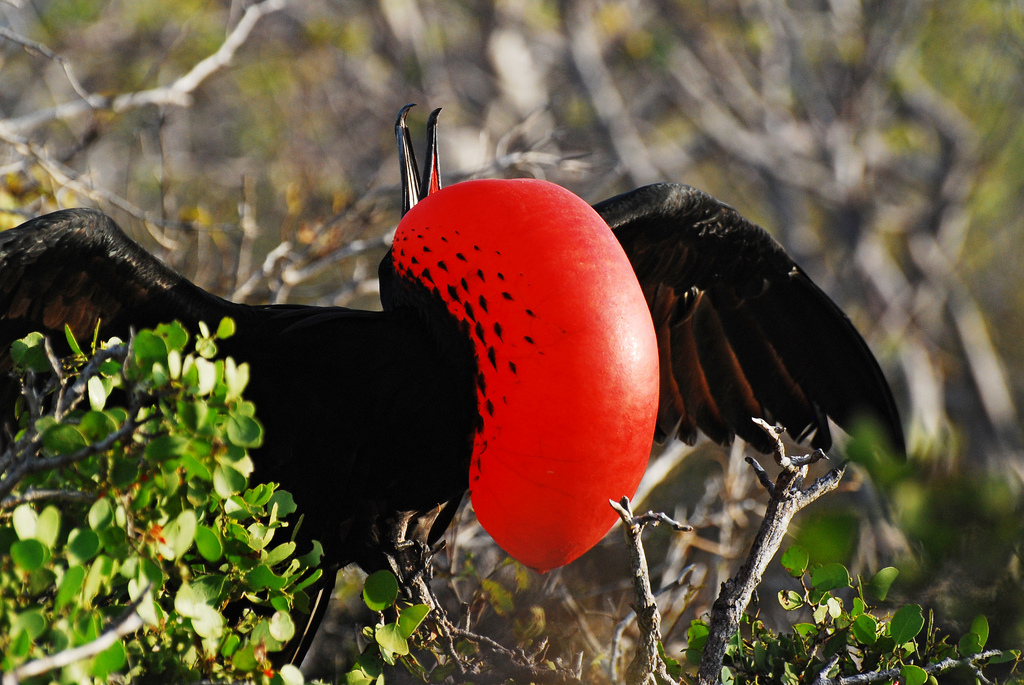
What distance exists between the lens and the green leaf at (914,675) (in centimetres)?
131

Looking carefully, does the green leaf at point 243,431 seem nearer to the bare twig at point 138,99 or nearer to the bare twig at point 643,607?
the bare twig at point 643,607

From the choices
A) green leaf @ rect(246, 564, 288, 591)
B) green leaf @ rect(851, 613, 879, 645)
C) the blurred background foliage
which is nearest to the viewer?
green leaf @ rect(246, 564, 288, 591)

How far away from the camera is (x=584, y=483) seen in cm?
155

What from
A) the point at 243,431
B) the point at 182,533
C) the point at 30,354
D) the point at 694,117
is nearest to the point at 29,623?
the point at 182,533

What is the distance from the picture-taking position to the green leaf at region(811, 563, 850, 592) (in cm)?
143

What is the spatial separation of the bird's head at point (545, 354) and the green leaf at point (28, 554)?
0.78 meters

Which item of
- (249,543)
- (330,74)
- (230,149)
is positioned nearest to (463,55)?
(330,74)

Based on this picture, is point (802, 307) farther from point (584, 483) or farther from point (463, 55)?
point (463, 55)

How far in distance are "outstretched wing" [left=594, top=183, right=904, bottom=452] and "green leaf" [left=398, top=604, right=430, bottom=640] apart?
130 centimetres

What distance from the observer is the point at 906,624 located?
1.36m

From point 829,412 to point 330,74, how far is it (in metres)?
5.24

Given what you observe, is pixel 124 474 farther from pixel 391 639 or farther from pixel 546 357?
pixel 546 357

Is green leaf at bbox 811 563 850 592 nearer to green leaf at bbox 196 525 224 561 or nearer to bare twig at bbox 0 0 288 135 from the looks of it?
green leaf at bbox 196 525 224 561

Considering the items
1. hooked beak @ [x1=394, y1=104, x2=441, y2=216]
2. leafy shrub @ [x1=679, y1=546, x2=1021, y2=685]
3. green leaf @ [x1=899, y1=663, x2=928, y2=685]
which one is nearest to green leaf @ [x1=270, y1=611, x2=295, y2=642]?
leafy shrub @ [x1=679, y1=546, x2=1021, y2=685]
